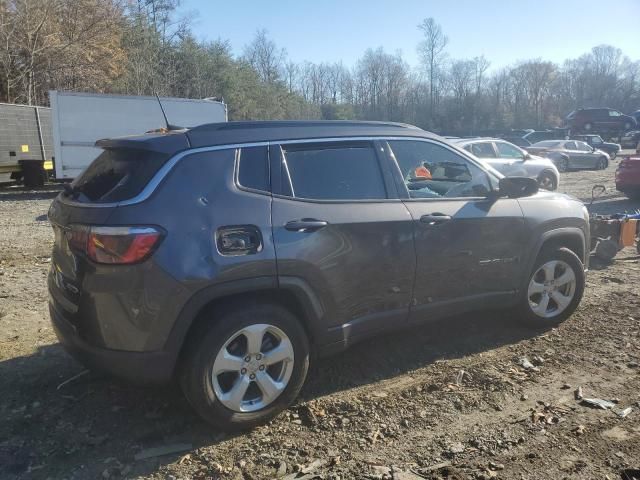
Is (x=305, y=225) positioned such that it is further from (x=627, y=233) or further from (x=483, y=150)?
(x=483, y=150)

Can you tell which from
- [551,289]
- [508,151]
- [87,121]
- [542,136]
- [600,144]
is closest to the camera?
[551,289]

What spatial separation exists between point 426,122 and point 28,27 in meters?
59.2

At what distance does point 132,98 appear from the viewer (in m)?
15.7

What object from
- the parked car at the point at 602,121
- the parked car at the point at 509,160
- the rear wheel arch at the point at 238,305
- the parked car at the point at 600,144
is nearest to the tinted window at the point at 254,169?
the rear wheel arch at the point at 238,305

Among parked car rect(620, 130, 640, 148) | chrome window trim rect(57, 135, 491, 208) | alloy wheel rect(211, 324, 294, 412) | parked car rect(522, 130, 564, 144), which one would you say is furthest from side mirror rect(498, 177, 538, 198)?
parked car rect(620, 130, 640, 148)

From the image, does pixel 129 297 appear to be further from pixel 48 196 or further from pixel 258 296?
pixel 48 196

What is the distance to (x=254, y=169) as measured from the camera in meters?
3.31

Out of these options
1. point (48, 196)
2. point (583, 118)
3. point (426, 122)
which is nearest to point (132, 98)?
point (48, 196)

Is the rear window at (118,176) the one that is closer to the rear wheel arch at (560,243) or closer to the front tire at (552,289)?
the rear wheel arch at (560,243)

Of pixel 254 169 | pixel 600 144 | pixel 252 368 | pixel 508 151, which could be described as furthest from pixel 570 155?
pixel 252 368

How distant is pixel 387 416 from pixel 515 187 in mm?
2182

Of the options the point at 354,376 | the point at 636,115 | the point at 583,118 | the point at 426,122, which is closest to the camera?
the point at 354,376

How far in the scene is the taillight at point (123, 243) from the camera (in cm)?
284

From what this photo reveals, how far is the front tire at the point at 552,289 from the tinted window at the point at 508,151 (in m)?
10.0
